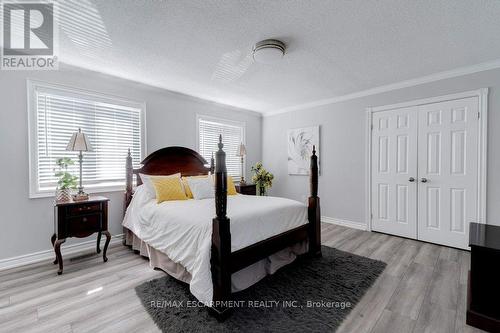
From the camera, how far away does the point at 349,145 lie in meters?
4.25

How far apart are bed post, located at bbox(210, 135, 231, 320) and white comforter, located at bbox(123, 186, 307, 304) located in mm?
55

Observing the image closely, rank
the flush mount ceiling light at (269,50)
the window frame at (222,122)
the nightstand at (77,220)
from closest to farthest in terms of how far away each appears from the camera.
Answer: the flush mount ceiling light at (269,50), the nightstand at (77,220), the window frame at (222,122)

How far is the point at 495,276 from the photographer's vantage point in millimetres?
1631

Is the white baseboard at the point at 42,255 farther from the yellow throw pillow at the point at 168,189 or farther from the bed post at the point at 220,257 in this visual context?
the bed post at the point at 220,257

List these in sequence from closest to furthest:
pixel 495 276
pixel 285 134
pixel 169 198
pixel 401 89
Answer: pixel 495 276 → pixel 169 198 → pixel 401 89 → pixel 285 134

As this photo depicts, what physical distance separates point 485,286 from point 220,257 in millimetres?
2022

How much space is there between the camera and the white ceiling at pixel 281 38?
1.86 meters

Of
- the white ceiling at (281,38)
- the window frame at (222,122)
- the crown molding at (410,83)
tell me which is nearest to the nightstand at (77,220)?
the white ceiling at (281,38)

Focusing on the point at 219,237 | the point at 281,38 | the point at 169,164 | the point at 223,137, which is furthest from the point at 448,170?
the point at 169,164

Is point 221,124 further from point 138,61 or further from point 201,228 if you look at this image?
point 201,228

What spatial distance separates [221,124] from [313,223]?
3.01 metres

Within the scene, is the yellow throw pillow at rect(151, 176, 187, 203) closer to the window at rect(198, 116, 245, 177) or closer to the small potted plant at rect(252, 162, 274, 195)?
the window at rect(198, 116, 245, 177)

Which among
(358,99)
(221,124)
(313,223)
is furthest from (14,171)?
(358,99)

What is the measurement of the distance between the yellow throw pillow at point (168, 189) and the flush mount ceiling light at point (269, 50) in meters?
2.01
